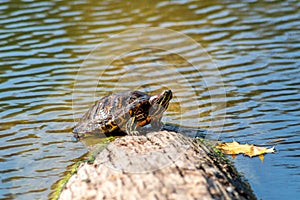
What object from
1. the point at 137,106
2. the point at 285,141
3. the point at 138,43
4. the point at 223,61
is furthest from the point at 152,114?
the point at 138,43

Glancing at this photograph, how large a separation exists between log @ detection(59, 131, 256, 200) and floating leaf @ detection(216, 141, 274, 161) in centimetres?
108

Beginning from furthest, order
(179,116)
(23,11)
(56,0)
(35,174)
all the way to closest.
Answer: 1. (56,0)
2. (23,11)
3. (179,116)
4. (35,174)

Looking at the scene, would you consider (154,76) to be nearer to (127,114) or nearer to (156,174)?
(127,114)

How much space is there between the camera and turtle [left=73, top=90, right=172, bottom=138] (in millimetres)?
6090

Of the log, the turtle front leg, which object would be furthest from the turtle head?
the log

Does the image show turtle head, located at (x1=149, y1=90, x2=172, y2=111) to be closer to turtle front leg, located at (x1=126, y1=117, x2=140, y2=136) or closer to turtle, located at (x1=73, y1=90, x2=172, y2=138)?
turtle, located at (x1=73, y1=90, x2=172, y2=138)

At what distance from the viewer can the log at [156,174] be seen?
13.1ft

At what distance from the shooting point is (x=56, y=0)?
1235 centimetres

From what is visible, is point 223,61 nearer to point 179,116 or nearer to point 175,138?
point 179,116

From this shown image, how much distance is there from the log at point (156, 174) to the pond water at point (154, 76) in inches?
37.4

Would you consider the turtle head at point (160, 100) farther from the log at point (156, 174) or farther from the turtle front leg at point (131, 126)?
the log at point (156, 174)

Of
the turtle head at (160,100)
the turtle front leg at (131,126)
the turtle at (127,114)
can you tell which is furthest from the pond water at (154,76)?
the turtle head at (160,100)

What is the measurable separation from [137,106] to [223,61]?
124 inches

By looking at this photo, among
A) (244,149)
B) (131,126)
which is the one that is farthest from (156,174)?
(244,149)
